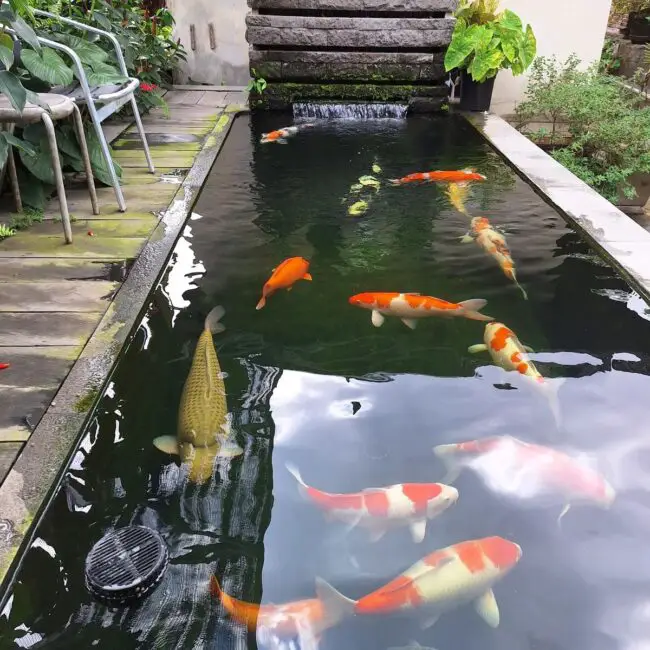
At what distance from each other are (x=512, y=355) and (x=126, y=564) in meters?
1.93

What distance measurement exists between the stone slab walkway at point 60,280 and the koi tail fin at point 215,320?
0.53 m

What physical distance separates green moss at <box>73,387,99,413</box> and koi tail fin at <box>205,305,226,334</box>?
0.78 metres

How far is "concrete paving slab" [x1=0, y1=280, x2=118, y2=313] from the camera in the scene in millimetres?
3008

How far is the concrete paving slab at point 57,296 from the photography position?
3.01 m

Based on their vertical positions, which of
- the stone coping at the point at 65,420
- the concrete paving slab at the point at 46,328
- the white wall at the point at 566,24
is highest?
the white wall at the point at 566,24

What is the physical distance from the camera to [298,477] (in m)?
2.28

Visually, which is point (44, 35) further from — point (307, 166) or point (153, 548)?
point (153, 548)

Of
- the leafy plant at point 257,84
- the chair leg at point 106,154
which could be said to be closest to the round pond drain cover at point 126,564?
the chair leg at point 106,154

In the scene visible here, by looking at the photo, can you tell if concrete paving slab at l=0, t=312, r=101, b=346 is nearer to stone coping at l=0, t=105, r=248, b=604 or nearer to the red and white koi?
stone coping at l=0, t=105, r=248, b=604

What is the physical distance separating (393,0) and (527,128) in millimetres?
2556

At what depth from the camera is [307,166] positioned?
5.73 metres

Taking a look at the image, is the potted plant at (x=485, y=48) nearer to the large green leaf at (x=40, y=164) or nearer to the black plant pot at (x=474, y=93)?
the black plant pot at (x=474, y=93)

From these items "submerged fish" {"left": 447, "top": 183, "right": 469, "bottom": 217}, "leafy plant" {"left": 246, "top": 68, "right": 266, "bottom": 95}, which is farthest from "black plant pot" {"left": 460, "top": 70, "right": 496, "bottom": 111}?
"submerged fish" {"left": 447, "top": 183, "right": 469, "bottom": 217}

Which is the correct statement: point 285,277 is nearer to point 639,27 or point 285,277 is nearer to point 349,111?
point 349,111
